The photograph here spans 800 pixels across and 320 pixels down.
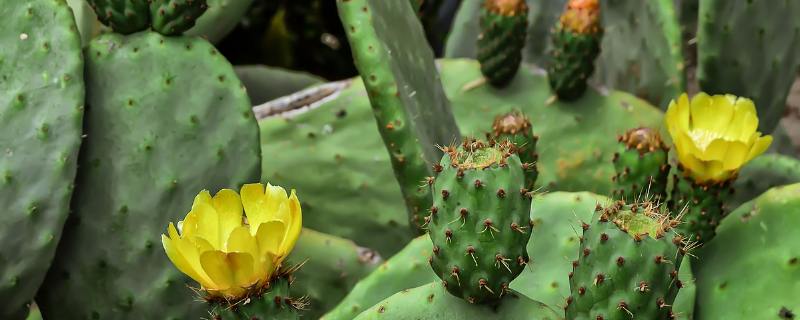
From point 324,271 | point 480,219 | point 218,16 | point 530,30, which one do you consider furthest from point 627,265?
point 530,30

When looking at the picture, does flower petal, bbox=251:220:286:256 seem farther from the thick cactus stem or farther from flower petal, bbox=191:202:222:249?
the thick cactus stem

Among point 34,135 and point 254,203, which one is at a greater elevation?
point 254,203

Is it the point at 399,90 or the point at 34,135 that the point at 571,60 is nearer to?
the point at 399,90

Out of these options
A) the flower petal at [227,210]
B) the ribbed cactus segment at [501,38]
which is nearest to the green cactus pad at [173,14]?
the flower petal at [227,210]

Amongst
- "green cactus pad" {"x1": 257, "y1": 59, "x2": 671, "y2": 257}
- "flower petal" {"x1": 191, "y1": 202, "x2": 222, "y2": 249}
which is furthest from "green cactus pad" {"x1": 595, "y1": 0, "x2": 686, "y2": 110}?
"flower petal" {"x1": 191, "y1": 202, "x2": 222, "y2": 249}

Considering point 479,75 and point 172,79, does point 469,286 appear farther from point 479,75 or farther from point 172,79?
point 479,75

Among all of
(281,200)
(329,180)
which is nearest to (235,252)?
(281,200)

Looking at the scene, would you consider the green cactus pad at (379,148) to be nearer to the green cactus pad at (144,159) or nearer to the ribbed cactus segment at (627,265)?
the green cactus pad at (144,159)
